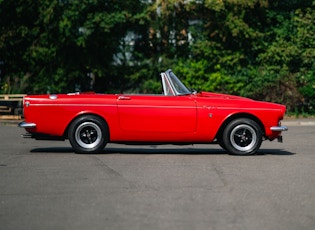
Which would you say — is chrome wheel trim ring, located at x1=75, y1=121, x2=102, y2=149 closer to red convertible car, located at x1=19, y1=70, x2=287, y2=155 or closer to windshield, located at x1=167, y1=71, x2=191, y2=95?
red convertible car, located at x1=19, y1=70, x2=287, y2=155

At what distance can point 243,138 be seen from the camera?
13.0 metres

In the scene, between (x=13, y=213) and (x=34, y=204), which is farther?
(x=34, y=204)

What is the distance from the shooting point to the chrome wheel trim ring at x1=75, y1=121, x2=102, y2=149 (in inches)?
508

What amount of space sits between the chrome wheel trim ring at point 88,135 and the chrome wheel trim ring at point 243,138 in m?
2.22

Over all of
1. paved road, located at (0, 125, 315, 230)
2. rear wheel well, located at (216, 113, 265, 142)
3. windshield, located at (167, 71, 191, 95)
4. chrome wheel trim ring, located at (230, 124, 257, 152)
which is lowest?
paved road, located at (0, 125, 315, 230)

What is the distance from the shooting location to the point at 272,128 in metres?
13.0

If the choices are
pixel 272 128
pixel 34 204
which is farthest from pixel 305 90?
pixel 34 204

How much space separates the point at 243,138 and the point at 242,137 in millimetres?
30

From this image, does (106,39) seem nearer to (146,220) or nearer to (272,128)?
(272,128)

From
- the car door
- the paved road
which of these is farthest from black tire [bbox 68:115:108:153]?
the car door

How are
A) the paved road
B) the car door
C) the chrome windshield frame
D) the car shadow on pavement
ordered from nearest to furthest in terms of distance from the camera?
1. the paved road
2. the car door
3. the chrome windshield frame
4. the car shadow on pavement

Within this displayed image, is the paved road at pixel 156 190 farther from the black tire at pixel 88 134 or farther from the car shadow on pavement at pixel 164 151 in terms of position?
the black tire at pixel 88 134

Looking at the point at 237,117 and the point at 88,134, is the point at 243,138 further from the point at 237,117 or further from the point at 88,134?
the point at 88,134

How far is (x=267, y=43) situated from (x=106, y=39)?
20.5ft
